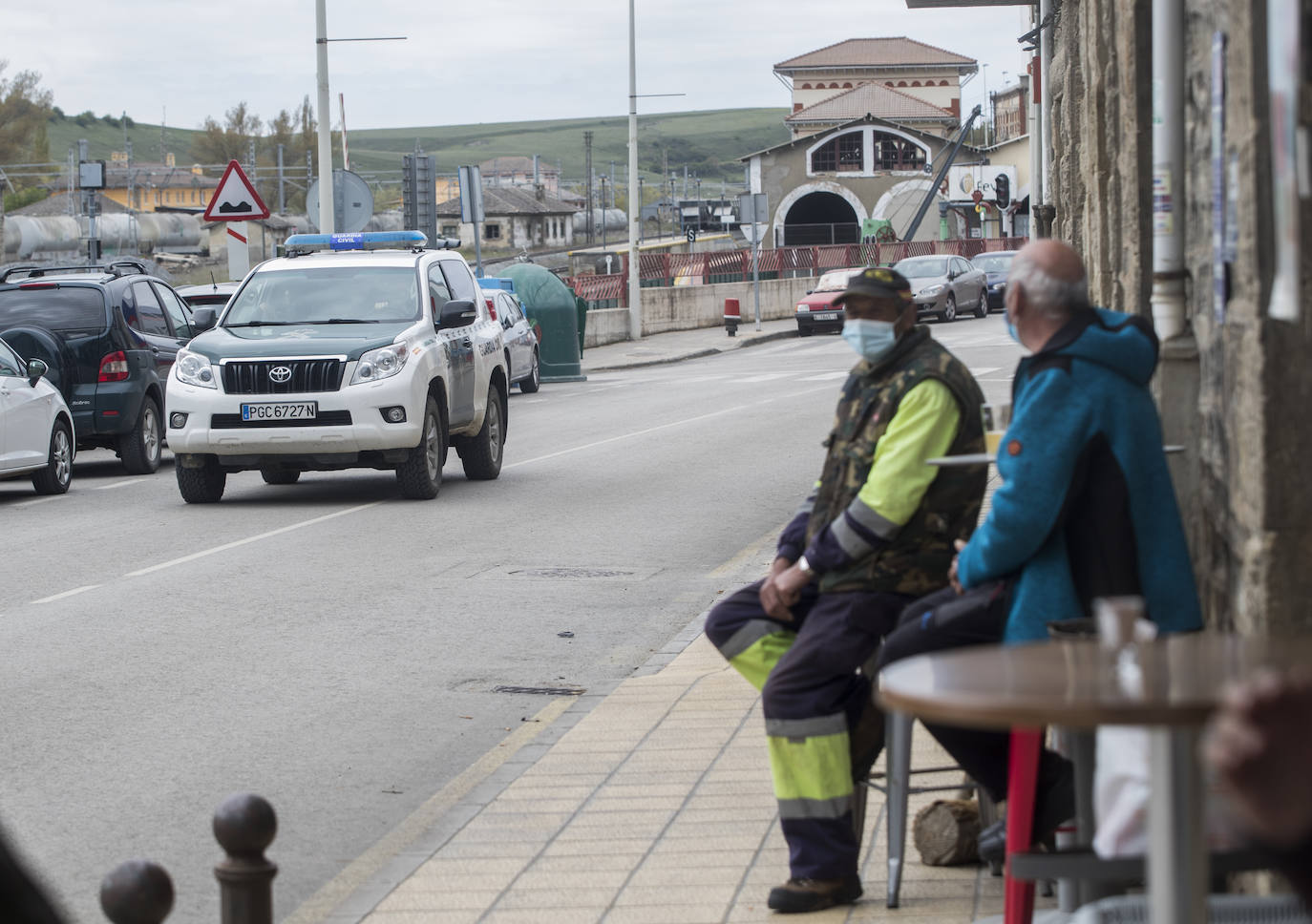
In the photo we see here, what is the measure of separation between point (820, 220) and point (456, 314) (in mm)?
72968

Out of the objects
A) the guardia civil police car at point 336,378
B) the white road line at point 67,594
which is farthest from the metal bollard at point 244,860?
the guardia civil police car at point 336,378

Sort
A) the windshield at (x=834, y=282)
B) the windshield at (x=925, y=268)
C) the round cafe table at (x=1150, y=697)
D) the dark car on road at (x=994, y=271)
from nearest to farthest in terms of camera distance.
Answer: the round cafe table at (x=1150, y=697) → the windshield at (x=834, y=282) → the windshield at (x=925, y=268) → the dark car on road at (x=994, y=271)

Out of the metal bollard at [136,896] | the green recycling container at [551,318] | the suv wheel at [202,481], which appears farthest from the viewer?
the green recycling container at [551,318]

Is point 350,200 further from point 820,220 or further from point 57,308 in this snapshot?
point 820,220

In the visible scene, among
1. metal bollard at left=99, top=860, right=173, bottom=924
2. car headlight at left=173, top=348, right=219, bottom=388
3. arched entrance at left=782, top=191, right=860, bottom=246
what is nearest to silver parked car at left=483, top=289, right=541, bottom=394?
car headlight at left=173, top=348, right=219, bottom=388

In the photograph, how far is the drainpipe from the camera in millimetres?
5312

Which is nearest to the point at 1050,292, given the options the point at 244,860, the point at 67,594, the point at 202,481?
the point at 244,860

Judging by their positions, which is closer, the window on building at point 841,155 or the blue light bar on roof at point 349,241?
the blue light bar on roof at point 349,241

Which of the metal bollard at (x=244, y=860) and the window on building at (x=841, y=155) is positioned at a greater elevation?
the window on building at (x=841, y=155)

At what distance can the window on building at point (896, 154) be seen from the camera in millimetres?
83000

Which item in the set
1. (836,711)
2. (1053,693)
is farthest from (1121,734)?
(836,711)

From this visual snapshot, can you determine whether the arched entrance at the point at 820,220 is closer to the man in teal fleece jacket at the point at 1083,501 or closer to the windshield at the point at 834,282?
the windshield at the point at 834,282

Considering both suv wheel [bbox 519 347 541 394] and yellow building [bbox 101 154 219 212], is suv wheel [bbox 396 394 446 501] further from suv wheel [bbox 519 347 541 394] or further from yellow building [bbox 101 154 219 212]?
yellow building [bbox 101 154 219 212]

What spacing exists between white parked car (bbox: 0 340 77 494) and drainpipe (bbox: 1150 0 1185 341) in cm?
1226
